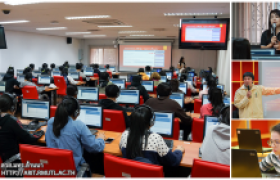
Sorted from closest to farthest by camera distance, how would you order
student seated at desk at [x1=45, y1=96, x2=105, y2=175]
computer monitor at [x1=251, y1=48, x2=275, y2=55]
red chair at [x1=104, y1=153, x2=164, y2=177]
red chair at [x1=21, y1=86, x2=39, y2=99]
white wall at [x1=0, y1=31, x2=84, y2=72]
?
computer monitor at [x1=251, y1=48, x2=275, y2=55] → red chair at [x1=104, y1=153, x2=164, y2=177] → student seated at desk at [x1=45, y1=96, x2=105, y2=175] → red chair at [x1=21, y1=86, x2=39, y2=99] → white wall at [x1=0, y1=31, x2=84, y2=72]

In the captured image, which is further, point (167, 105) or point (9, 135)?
point (167, 105)

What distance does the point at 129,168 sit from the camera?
1.44m

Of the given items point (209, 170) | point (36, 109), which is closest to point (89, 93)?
point (36, 109)

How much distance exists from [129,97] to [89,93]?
0.79 meters

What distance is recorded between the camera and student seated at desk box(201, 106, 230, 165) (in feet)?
5.96

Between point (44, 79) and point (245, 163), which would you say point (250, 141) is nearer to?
point (245, 163)

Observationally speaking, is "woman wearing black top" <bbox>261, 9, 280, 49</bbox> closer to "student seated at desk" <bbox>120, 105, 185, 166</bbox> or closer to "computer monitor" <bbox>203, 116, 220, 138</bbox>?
"student seated at desk" <bbox>120, 105, 185, 166</bbox>

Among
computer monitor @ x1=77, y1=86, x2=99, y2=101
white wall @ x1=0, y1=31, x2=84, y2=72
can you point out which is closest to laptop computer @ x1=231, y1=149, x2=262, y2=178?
computer monitor @ x1=77, y1=86, x2=99, y2=101

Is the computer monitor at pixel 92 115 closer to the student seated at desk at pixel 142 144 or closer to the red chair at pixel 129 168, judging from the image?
the student seated at desk at pixel 142 144

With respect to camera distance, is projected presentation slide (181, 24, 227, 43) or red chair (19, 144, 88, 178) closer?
red chair (19, 144, 88, 178)

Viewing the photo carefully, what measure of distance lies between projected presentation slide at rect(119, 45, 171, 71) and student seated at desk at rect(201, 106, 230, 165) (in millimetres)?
12579

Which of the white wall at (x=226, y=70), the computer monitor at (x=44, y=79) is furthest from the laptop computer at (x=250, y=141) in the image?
the computer monitor at (x=44, y=79)

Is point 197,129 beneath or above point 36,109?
beneath

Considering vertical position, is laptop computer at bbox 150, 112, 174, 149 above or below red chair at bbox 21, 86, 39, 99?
below
